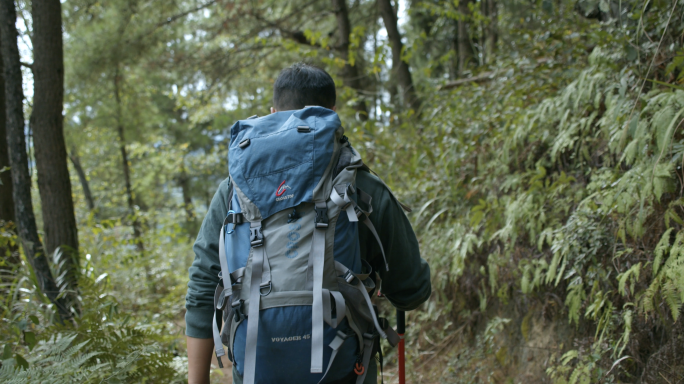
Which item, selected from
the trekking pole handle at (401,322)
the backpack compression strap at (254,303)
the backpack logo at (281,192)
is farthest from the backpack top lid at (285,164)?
the trekking pole handle at (401,322)

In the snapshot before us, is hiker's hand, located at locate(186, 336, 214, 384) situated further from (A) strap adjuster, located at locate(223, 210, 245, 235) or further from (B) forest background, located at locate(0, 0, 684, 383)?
(B) forest background, located at locate(0, 0, 684, 383)

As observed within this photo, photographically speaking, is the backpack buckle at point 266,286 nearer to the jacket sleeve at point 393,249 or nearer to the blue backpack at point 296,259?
the blue backpack at point 296,259

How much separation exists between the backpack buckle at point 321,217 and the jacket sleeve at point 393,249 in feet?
0.81

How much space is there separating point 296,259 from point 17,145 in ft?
12.3

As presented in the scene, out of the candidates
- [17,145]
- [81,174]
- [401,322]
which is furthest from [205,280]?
[81,174]

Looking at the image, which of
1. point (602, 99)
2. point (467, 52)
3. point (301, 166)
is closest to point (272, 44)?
point (467, 52)

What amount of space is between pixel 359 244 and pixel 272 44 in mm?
8661

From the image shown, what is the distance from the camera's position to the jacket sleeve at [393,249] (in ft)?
5.65

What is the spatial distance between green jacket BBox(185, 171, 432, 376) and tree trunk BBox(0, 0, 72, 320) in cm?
287

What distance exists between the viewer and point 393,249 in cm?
178

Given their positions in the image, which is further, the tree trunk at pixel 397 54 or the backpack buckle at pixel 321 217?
the tree trunk at pixel 397 54

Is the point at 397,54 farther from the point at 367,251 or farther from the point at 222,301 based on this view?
the point at 222,301

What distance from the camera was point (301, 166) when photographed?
1.54 m

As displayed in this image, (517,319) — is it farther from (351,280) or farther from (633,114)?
(351,280)
